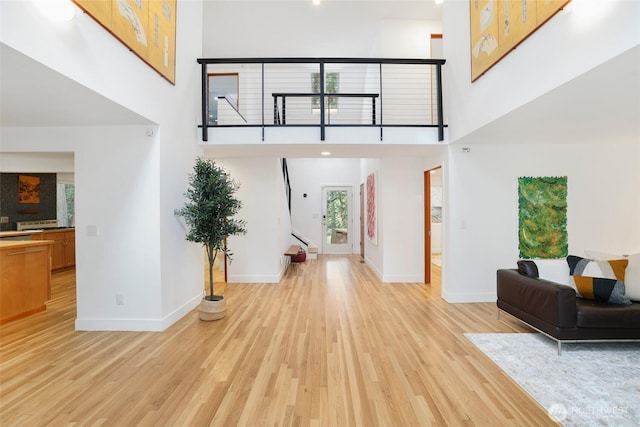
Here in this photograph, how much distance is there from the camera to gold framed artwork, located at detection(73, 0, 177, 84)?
8.18 ft

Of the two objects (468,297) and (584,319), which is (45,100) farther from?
(468,297)

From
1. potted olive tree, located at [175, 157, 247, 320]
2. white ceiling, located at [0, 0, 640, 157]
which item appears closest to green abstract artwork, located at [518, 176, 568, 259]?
white ceiling, located at [0, 0, 640, 157]

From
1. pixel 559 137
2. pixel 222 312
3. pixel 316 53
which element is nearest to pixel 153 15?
pixel 222 312

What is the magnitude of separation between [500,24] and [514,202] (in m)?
2.70

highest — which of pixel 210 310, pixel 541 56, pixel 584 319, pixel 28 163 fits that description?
pixel 541 56

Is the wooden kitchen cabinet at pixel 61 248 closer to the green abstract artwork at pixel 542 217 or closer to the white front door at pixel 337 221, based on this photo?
the white front door at pixel 337 221

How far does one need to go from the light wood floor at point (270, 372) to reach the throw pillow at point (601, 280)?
0.88 meters

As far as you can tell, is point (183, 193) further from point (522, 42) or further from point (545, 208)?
point (545, 208)

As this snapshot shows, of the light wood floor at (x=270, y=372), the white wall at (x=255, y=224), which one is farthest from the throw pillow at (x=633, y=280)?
the white wall at (x=255, y=224)

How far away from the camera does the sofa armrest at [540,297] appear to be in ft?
9.36

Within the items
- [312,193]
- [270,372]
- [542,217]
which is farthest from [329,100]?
[270,372]

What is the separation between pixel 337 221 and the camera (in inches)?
384

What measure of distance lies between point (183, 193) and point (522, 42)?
427 cm

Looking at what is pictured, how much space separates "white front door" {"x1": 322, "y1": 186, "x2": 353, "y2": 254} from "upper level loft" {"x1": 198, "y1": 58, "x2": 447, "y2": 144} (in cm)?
268
